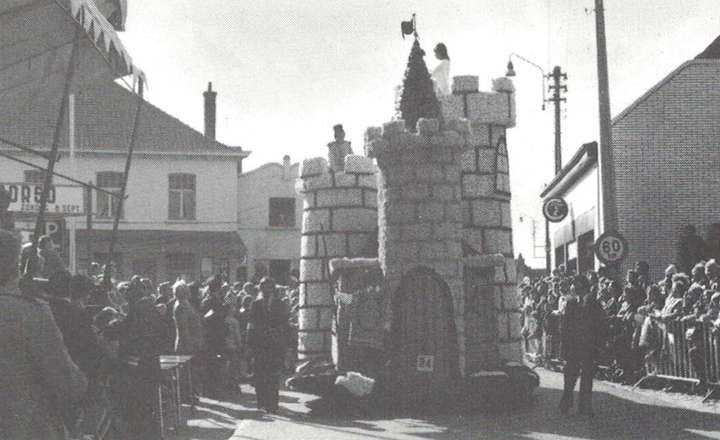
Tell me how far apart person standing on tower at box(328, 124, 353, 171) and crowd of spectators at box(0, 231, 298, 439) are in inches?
116

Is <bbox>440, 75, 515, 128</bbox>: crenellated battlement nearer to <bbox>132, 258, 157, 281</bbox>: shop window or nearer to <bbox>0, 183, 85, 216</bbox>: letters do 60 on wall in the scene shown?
<bbox>0, 183, 85, 216</bbox>: letters do 60 on wall

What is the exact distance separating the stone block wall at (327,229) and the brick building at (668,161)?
454 inches

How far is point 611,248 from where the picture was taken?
1992 cm

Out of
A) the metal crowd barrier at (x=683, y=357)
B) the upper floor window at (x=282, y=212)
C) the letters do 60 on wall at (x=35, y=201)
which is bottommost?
the metal crowd barrier at (x=683, y=357)

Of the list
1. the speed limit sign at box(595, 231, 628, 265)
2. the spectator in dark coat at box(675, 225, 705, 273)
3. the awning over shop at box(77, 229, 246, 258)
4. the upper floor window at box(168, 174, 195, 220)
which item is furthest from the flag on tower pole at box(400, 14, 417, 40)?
the upper floor window at box(168, 174, 195, 220)

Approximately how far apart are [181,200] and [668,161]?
956 inches

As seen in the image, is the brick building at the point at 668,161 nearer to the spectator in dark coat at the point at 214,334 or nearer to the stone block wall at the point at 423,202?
the spectator in dark coat at the point at 214,334

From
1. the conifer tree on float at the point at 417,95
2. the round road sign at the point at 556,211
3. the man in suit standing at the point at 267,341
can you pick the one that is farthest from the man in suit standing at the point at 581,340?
the round road sign at the point at 556,211

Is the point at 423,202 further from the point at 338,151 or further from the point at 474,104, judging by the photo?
the point at 338,151

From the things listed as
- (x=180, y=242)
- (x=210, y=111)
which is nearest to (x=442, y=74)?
(x=180, y=242)

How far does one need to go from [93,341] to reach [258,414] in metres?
7.14

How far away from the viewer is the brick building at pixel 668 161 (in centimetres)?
2566

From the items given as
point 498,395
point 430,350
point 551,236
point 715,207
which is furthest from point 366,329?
point 551,236

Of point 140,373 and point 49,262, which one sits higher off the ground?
point 49,262
